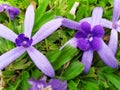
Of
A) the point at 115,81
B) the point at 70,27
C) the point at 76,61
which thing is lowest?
the point at 115,81

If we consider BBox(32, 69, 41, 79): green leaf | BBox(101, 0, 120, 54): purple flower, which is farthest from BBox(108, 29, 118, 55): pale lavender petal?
BBox(32, 69, 41, 79): green leaf

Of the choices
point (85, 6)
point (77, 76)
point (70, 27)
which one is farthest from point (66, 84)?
point (85, 6)

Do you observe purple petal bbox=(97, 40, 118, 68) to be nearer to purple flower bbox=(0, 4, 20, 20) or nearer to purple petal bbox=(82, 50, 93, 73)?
purple petal bbox=(82, 50, 93, 73)

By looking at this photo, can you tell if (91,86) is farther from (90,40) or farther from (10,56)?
(10,56)

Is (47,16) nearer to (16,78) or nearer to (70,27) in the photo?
(70,27)

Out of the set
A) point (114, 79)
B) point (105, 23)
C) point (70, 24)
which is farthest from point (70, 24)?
point (114, 79)

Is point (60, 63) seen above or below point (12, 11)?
below

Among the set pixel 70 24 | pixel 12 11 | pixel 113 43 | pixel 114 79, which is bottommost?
pixel 114 79
